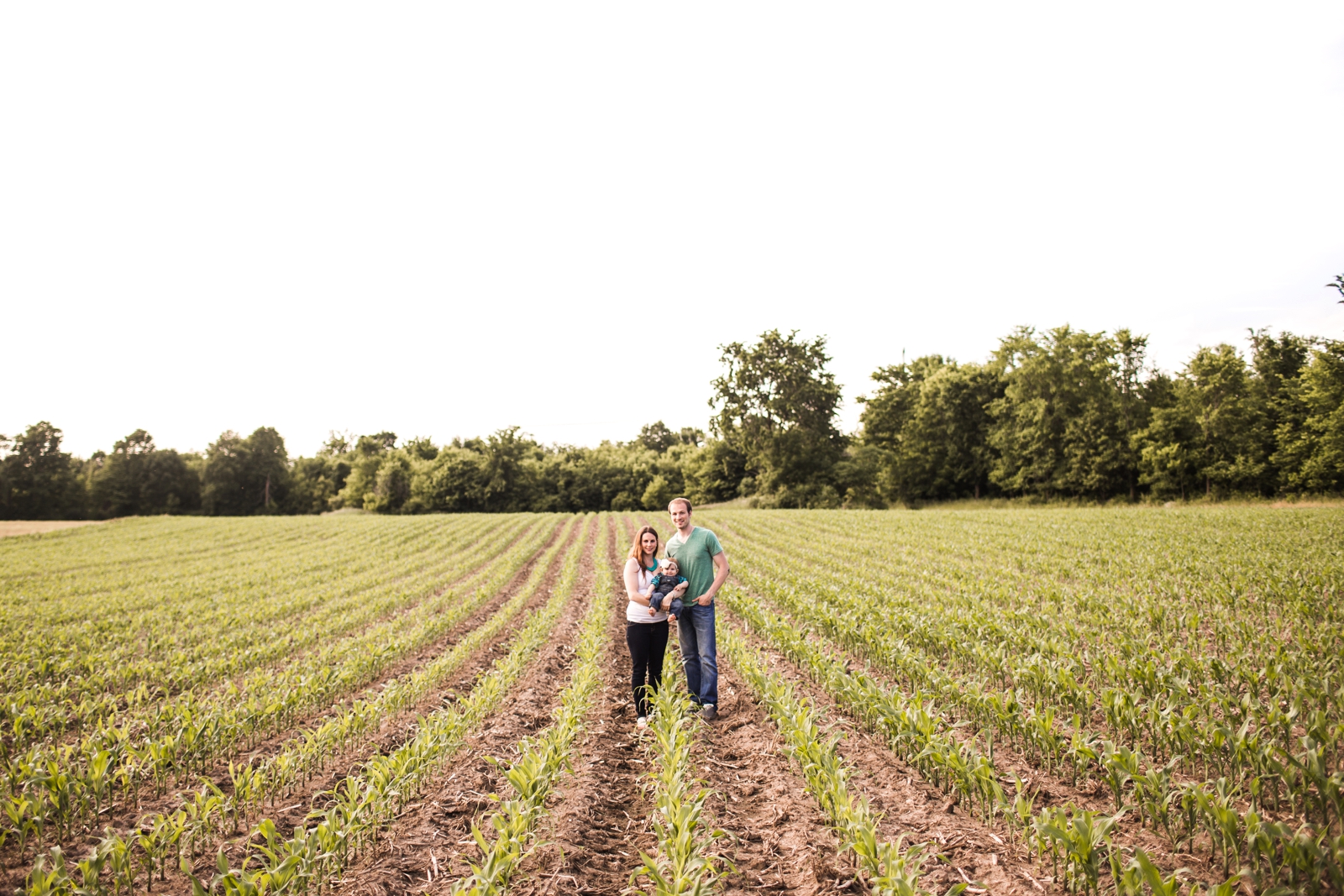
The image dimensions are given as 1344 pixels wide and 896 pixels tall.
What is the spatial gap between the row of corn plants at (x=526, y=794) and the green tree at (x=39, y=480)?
85.3 metres

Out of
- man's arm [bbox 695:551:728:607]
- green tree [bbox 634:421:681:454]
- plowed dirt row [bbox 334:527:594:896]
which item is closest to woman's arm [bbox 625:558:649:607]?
man's arm [bbox 695:551:728:607]

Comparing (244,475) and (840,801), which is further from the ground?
A: (244,475)

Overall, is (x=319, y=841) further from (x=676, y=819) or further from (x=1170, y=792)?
(x=1170, y=792)

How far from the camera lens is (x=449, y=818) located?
14.8ft

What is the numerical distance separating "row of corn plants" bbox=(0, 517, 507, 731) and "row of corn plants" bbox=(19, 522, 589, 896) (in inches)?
135

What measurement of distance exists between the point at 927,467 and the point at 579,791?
4872cm

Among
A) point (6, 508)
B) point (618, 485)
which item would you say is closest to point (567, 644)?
point (618, 485)

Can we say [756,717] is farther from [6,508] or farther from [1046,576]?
[6,508]

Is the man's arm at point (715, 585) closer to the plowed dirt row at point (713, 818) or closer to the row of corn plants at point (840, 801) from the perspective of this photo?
the row of corn plants at point (840, 801)

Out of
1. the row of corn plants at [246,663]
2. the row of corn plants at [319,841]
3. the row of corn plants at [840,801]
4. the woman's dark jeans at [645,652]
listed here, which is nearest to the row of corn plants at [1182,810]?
the row of corn plants at [840,801]

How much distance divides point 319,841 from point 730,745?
345 centimetres

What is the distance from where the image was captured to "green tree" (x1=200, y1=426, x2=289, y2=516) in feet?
227

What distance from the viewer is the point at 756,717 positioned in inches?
250

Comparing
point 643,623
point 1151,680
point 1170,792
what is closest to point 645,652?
point 643,623
